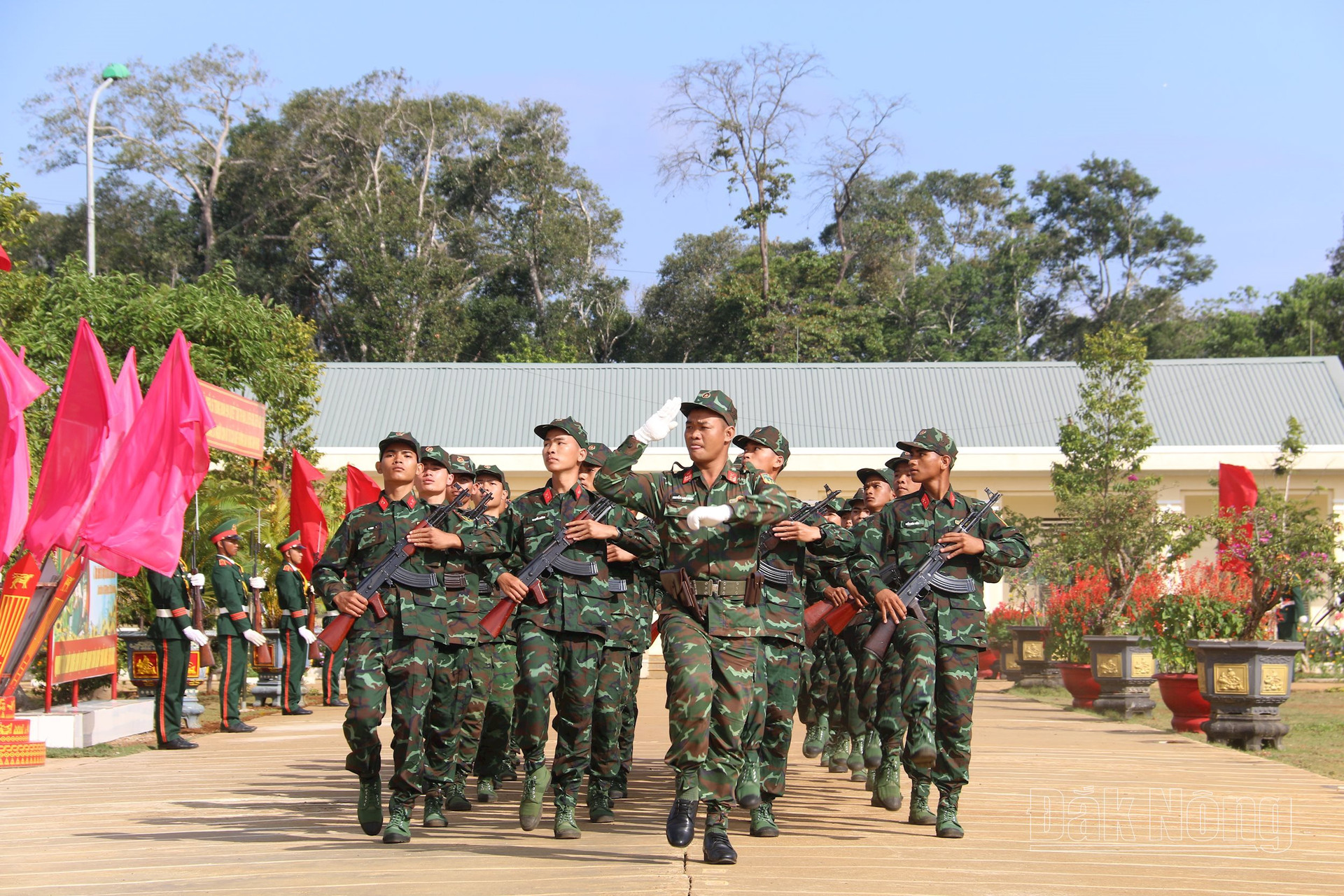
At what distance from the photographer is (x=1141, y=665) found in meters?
15.3

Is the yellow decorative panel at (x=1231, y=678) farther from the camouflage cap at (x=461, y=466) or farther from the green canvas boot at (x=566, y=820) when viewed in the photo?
the green canvas boot at (x=566, y=820)

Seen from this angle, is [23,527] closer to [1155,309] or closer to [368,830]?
[368,830]

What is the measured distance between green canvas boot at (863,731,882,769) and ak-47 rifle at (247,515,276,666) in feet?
21.2

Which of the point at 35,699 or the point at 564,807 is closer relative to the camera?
the point at 564,807

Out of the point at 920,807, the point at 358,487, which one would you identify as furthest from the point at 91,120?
the point at 920,807

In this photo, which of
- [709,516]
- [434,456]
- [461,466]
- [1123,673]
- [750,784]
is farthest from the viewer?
[1123,673]

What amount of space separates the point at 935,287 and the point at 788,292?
21.7 feet

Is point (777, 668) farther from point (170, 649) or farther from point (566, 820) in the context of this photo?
point (170, 649)

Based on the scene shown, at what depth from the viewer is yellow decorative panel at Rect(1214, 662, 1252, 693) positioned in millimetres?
→ 11883

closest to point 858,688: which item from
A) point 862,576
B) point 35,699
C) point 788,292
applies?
point 862,576

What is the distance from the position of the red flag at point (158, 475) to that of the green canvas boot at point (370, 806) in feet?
16.8

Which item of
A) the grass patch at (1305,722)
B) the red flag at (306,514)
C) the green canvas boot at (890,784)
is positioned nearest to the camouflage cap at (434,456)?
the green canvas boot at (890,784)

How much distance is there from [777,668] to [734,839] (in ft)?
2.92

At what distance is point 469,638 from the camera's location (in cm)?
771
